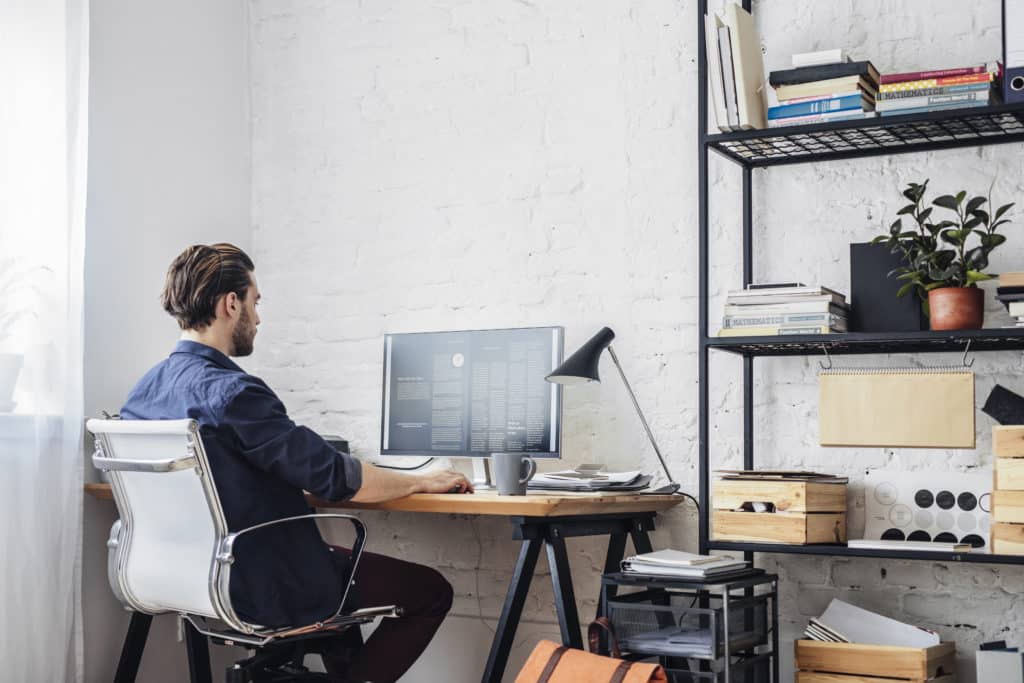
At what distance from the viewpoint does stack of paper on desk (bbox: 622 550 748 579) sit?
238 centimetres

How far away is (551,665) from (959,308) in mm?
1144

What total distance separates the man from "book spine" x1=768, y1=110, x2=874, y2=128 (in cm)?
111

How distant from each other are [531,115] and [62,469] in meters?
1.60

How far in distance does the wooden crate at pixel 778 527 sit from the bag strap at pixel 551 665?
47 centimetres

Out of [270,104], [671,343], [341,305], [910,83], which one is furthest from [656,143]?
[270,104]

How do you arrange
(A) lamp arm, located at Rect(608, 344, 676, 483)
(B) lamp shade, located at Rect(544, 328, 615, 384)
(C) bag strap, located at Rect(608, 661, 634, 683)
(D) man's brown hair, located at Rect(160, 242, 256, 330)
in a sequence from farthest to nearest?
(A) lamp arm, located at Rect(608, 344, 676, 483), (B) lamp shade, located at Rect(544, 328, 615, 384), (D) man's brown hair, located at Rect(160, 242, 256, 330), (C) bag strap, located at Rect(608, 661, 634, 683)

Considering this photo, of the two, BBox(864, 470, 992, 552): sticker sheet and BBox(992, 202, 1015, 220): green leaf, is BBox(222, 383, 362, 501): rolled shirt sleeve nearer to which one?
BBox(864, 470, 992, 552): sticker sheet

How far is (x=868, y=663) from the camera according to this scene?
2.42 m

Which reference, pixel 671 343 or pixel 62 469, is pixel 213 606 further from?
pixel 671 343

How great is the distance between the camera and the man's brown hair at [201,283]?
266cm

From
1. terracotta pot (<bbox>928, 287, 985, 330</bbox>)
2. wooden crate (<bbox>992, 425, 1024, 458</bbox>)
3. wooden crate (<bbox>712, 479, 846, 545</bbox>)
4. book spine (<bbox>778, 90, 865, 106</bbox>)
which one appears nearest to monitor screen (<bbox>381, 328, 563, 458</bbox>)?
wooden crate (<bbox>712, 479, 846, 545</bbox>)

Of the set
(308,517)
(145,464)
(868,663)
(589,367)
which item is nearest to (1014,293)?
(868,663)

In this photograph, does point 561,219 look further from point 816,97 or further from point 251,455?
point 251,455

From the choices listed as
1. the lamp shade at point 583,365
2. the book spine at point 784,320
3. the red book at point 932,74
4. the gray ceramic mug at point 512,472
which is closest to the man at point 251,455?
the gray ceramic mug at point 512,472
